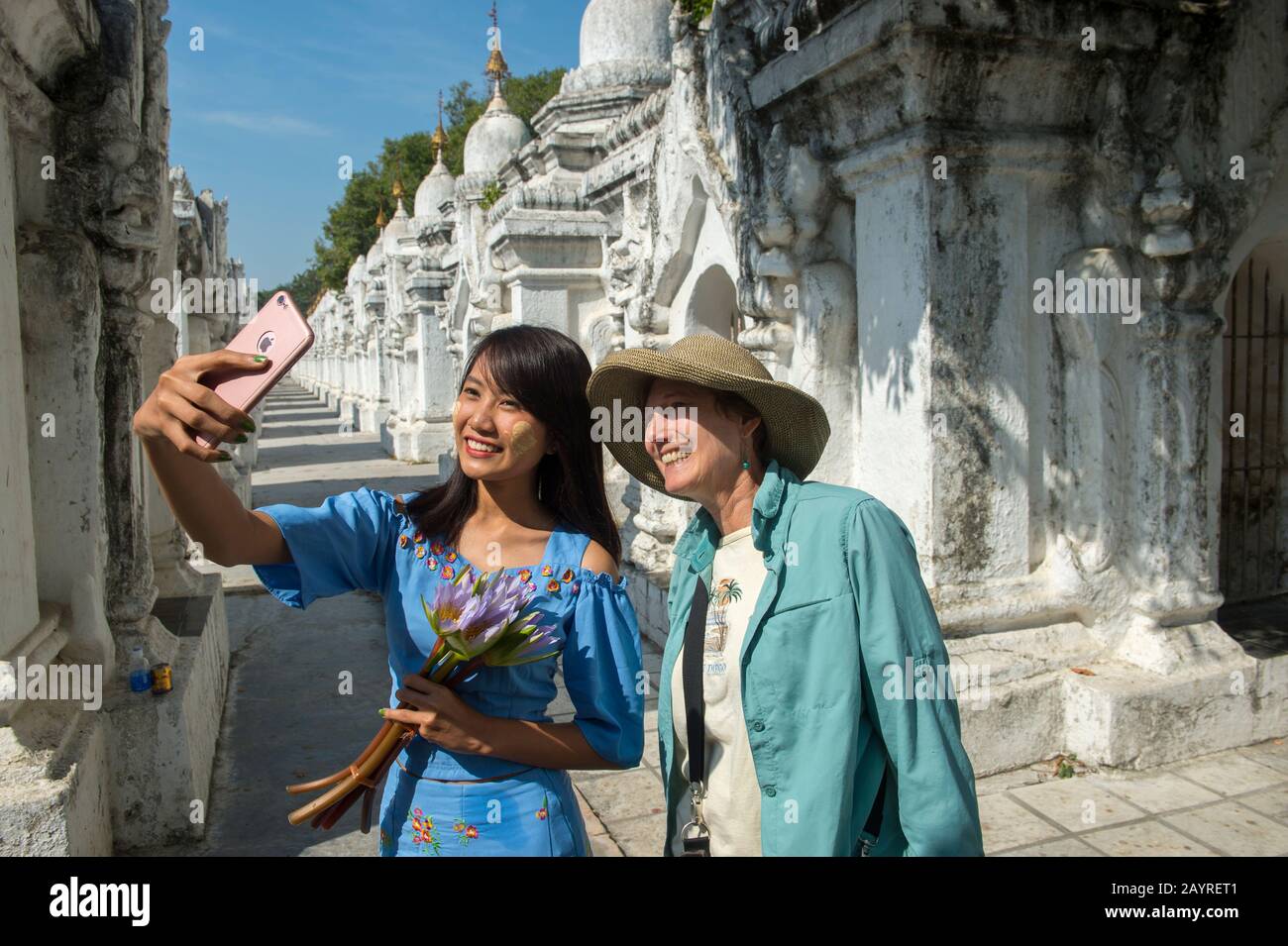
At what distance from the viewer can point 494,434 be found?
7.24 ft

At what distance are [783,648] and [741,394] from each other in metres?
0.56

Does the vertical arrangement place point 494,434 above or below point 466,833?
above

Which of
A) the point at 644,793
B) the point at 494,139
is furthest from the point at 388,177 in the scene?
the point at 644,793

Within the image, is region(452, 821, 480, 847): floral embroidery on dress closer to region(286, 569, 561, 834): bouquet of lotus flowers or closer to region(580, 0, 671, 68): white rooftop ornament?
region(286, 569, 561, 834): bouquet of lotus flowers

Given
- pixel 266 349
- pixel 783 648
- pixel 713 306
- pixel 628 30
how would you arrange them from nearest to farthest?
pixel 266 349
pixel 783 648
pixel 713 306
pixel 628 30

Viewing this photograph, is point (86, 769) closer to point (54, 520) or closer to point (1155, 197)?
point (54, 520)

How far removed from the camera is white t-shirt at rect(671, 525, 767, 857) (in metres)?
2.07

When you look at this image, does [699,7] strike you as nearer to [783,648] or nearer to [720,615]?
[720,615]

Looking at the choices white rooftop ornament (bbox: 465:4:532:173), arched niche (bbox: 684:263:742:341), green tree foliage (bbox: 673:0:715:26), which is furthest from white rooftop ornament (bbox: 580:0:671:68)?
white rooftop ornament (bbox: 465:4:532:173)

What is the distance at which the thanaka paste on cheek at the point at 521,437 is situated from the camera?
219cm

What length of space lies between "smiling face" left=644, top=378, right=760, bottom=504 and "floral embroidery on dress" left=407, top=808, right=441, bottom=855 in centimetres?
84

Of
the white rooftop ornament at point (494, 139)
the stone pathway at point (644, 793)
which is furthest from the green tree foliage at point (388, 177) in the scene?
the stone pathway at point (644, 793)

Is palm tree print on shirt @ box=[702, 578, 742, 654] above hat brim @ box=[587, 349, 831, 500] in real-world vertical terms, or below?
below
